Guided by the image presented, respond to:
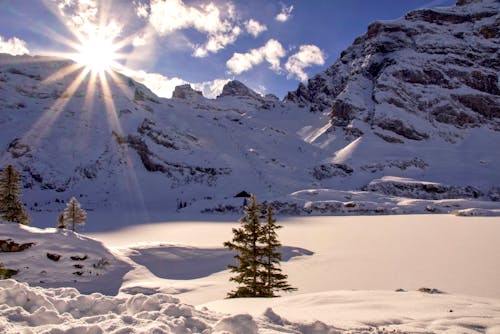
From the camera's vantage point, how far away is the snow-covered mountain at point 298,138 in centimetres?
6850

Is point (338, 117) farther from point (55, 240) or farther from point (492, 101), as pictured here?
point (55, 240)

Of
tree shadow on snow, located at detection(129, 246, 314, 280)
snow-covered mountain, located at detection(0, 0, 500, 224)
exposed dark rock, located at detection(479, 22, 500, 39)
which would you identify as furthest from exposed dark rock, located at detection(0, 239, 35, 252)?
exposed dark rock, located at detection(479, 22, 500, 39)

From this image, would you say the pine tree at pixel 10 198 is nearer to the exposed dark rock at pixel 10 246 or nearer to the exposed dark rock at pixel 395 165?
the exposed dark rock at pixel 10 246

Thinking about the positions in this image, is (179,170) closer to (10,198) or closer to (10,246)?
(10,198)

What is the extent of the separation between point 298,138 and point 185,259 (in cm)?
8941

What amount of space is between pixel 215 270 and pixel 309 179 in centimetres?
6378

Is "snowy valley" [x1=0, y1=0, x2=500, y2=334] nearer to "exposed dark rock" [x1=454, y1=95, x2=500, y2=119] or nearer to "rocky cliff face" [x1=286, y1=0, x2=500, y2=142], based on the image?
"exposed dark rock" [x1=454, y1=95, x2=500, y2=119]

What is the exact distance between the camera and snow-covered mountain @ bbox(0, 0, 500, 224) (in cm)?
6850

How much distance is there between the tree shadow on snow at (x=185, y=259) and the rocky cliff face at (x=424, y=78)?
88.8 meters

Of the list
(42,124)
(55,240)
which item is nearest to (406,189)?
(55,240)

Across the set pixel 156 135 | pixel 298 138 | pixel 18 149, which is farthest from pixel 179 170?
pixel 298 138

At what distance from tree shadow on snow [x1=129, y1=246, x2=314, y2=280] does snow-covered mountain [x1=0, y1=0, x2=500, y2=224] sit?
Result: 112 feet

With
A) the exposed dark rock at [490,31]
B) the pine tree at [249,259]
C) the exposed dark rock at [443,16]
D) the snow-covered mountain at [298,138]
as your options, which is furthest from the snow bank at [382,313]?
the exposed dark rock at [443,16]

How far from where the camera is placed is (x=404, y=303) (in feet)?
23.2
